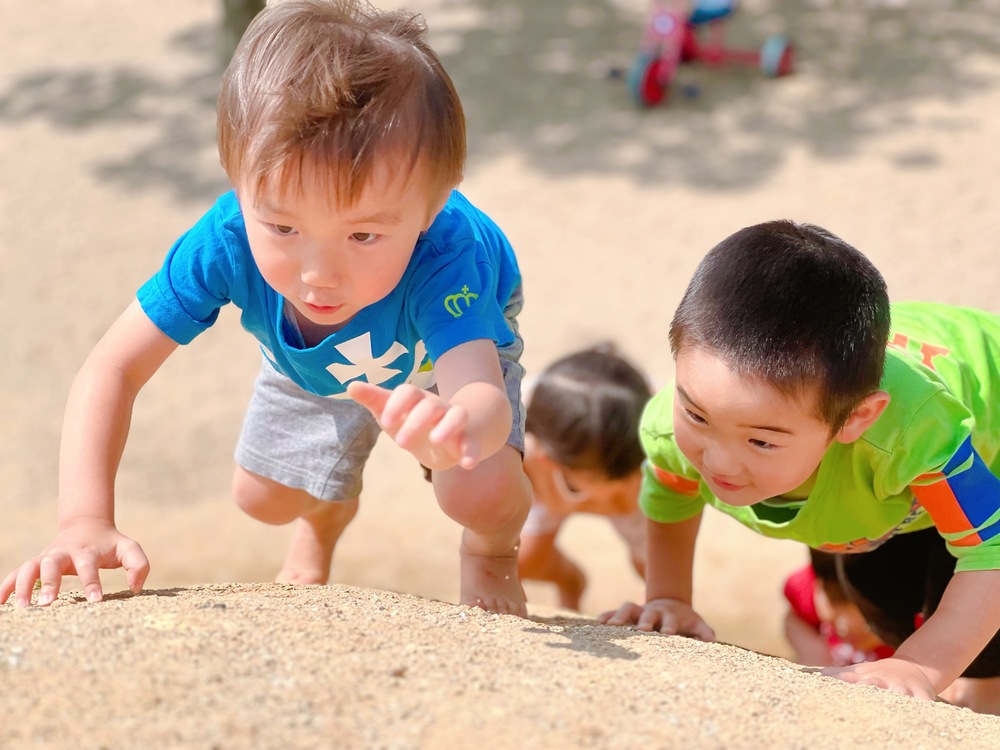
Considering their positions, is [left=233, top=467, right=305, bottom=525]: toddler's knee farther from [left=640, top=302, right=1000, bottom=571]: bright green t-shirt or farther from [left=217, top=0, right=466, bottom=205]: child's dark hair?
[left=217, top=0, right=466, bottom=205]: child's dark hair

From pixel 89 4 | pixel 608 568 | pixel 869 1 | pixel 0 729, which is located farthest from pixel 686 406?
pixel 89 4

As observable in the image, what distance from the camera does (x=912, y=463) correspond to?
2.34 m

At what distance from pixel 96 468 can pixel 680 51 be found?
728 centimetres

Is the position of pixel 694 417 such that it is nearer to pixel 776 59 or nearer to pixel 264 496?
pixel 264 496

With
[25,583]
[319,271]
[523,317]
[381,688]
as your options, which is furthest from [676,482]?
[523,317]

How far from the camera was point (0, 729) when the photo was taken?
4.99 feet

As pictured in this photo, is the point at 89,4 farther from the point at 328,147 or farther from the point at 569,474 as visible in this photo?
the point at 328,147

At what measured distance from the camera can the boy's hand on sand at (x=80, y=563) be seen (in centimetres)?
207

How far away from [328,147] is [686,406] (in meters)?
0.89

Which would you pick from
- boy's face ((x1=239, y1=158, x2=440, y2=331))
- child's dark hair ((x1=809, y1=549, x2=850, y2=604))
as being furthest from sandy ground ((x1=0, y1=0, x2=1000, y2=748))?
child's dark hair ((x1=809, y1=549, x2=850, y2=604))

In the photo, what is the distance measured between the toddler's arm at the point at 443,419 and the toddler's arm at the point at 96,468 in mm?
645

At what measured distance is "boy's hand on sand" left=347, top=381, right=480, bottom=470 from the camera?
5.73ft

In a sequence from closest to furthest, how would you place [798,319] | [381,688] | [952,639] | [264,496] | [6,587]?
[381,688] < [6,587] < [798,319] < [952,639] < [264,496]

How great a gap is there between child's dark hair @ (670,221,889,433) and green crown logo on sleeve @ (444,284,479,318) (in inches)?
17.6
